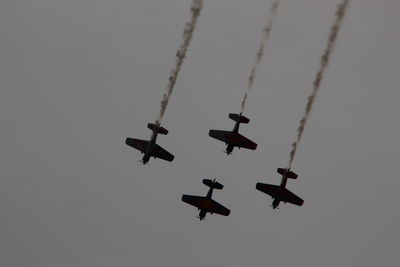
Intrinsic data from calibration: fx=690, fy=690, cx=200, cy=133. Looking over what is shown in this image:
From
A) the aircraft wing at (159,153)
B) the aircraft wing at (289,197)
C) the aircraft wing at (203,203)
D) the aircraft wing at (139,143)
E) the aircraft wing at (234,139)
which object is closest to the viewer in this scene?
the aircraft wing at (234,139)

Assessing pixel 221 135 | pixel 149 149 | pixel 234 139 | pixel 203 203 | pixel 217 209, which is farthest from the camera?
pixel 217 209

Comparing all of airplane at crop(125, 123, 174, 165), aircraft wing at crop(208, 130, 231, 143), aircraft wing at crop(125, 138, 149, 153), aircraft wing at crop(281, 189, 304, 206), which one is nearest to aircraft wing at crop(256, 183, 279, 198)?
aircraft wing at crop(281, 189, 304, 206)

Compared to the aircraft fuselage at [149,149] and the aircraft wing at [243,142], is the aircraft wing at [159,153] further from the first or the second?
the aircraft wing at [243,142]

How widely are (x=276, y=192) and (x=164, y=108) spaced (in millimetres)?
9814

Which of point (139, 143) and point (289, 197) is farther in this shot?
point (289, 197)

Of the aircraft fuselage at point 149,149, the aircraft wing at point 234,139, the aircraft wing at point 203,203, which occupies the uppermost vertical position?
the aircraft wing at point 234,139

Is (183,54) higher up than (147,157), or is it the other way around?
(183,54)

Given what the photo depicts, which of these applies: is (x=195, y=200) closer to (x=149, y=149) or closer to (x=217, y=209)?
(x=217, y=209)

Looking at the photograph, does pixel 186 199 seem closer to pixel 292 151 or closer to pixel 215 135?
pixel 215 135

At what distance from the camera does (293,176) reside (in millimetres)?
39281

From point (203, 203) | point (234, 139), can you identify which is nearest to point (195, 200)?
point (203, 203)

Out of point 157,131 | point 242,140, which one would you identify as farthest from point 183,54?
point 242,140

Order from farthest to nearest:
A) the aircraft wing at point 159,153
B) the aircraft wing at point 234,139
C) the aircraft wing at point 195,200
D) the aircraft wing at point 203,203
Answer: the aircraft wing at point 195,200
the aircraft wing at point 203,203
the aircraft wing at point 159,153
the aircraft wing at point 234,139

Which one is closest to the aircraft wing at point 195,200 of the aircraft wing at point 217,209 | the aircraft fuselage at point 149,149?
the aircraft wing at point 217,209
